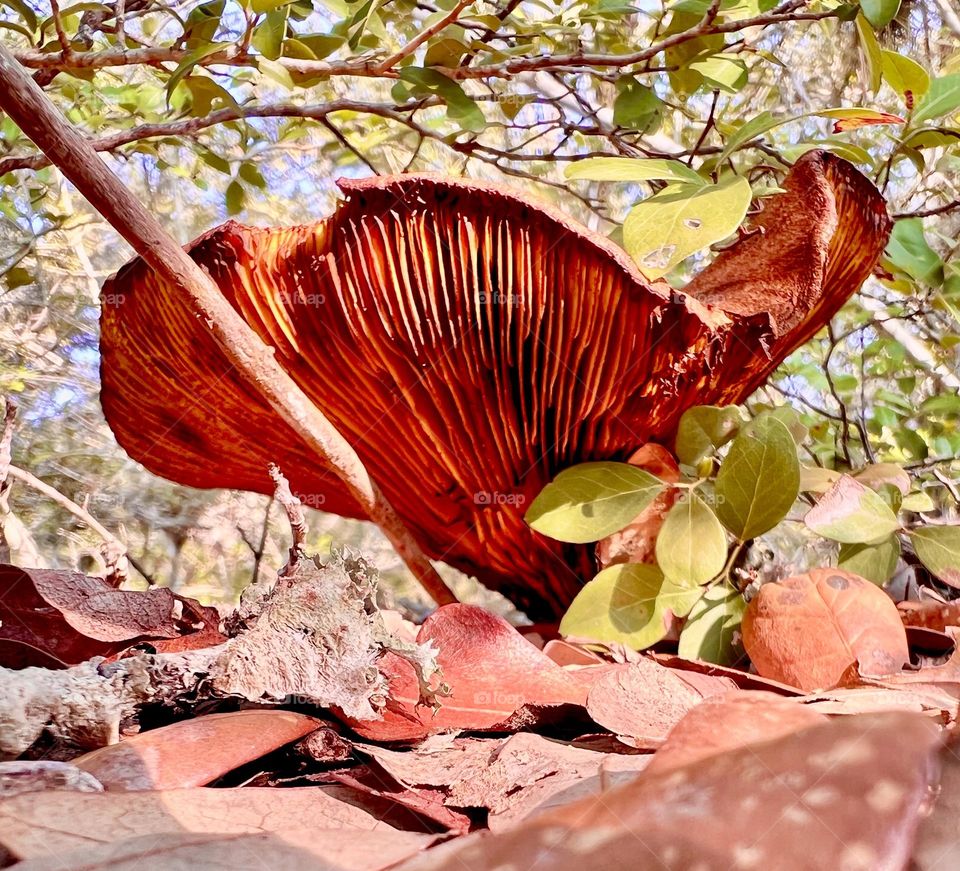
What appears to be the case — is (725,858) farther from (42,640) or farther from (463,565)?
(463,565)

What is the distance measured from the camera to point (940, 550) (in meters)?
1.02

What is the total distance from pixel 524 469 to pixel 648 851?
898mm

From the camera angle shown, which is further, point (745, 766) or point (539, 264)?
point (539, 264)

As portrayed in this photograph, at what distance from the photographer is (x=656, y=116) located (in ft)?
4.68

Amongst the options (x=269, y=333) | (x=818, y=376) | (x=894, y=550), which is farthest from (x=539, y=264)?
(x=818, y=376)

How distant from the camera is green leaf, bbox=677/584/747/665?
0.91 metres

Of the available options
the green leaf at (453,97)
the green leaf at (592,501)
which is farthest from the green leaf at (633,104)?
the green leaf at (592,501)

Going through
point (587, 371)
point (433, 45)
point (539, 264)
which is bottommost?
point (587, 371)

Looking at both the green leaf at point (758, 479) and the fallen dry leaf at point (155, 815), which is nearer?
the fallen dry leaf at point (155, 815)

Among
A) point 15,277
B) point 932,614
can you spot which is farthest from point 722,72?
point 15,277

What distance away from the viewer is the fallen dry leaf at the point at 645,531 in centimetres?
107

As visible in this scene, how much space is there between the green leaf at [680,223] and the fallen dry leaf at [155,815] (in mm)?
563

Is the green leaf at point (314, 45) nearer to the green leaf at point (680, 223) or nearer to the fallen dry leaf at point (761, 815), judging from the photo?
the green leaf at point (680, 223)

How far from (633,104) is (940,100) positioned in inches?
19.0
